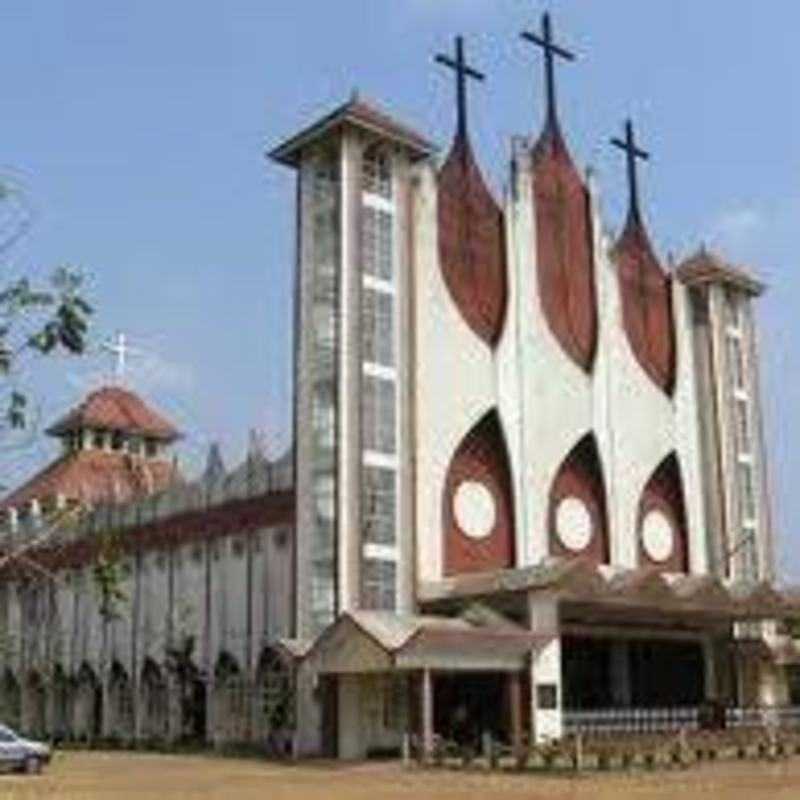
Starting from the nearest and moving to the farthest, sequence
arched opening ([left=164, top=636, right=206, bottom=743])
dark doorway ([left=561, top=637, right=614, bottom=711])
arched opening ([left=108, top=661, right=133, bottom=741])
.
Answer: dark doorway ([left=561, top=637, right=614, bottom=711]) → arched opening ([left=164, top=636, right=206, bottom=743]) → arched opening ([left=108, top=661, right=133, bottom=741])

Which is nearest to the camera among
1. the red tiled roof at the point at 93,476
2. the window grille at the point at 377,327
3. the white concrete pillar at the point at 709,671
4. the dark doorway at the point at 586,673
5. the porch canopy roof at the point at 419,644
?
the porch canopy roof at the point at 419,644

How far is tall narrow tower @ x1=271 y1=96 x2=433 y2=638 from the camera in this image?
43.3 m

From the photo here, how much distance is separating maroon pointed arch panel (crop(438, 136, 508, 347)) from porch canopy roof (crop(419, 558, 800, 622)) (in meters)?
8.12

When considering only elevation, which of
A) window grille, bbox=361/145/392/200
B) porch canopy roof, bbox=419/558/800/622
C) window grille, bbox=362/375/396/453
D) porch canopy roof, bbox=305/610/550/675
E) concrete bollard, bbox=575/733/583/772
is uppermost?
window grille, bbox=361/145/392/200

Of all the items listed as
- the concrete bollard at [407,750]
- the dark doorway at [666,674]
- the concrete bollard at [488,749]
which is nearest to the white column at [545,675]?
the concrete bollard at [488,749]

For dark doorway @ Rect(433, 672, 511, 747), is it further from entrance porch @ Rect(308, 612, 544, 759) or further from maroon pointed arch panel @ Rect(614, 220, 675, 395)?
maroon pointed arch panel @ Rect(614, 220, 675, 395)

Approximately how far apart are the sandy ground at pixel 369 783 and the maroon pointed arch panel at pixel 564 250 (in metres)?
17.4

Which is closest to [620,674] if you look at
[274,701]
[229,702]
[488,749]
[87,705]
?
[274,701]

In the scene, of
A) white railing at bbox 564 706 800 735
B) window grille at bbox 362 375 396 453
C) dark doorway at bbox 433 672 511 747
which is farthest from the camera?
dark doorway at bbox 433 672 511 747

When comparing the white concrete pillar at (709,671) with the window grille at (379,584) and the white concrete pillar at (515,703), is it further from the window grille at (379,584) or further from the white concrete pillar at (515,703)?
the window grille at (379,584)

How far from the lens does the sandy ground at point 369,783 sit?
2781cm

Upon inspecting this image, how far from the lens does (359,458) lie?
4350 centimetres

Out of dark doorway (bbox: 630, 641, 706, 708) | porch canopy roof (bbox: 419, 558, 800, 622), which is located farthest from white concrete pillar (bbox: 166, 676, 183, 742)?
dark doorway (bbox: 630, 641, 706, 708)

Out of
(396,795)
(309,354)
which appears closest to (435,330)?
(309,354)
